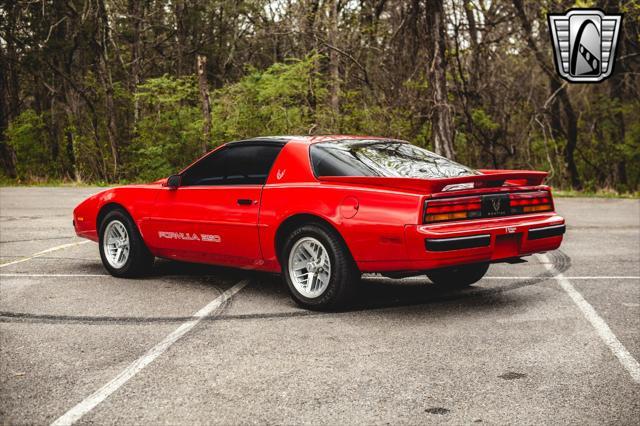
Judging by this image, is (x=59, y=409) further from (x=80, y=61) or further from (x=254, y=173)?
(x=80, y=61)

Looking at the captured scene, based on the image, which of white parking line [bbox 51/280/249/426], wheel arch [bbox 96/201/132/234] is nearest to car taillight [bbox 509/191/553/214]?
white parking line [bbox 51/280/249/426]

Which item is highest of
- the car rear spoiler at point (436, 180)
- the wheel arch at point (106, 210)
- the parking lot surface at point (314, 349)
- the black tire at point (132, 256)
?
the car rear spoiler at point (436, 180)

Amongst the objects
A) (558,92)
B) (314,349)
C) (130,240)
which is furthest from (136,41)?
(314,349)

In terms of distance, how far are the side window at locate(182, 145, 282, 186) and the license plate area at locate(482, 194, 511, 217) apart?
193cm

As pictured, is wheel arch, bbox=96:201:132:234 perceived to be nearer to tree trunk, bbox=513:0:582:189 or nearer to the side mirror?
the side mirror

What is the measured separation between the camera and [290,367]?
4.50 metres

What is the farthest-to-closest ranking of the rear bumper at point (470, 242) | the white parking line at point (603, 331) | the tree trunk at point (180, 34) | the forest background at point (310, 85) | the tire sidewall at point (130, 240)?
the tree trunk at point (180, 34)
the forest background at point (310, 85)
the tire sidewall at point (130, 240)
the rear bumper at point (470, 242)
the white parking line at point (603, 331)

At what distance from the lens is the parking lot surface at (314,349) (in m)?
3.76

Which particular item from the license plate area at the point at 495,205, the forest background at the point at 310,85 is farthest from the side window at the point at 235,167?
the forest background at the point at 310,85

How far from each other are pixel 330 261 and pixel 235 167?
1.59 m

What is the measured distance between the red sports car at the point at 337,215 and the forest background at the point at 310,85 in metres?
8.94

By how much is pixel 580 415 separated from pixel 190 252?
4.44 metres

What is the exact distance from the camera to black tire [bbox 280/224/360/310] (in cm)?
587

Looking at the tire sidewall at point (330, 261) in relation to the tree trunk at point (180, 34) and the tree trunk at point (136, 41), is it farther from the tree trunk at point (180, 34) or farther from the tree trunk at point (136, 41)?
the tree trunk at point (180, 34)
